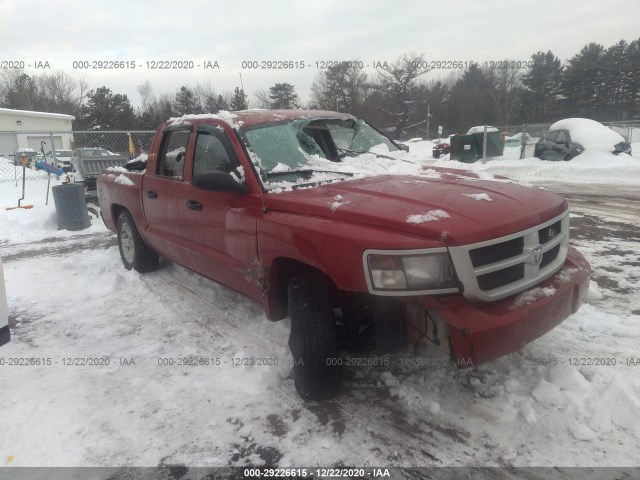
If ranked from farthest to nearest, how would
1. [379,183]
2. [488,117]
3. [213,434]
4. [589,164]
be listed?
[488,117]
[589,164]
[379,183]
[213,434]

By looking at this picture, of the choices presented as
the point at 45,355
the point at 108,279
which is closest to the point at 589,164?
the point at 108,279

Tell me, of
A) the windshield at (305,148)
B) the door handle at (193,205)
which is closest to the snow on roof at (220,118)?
the windshield at (305,148)

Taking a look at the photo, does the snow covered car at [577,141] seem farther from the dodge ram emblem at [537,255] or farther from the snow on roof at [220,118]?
the dodge ram emblem at [537,255]

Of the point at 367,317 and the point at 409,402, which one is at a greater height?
the point at 367,317

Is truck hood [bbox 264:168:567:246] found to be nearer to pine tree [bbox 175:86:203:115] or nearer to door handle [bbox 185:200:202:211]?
door handle [bbox 185:200:202:211]

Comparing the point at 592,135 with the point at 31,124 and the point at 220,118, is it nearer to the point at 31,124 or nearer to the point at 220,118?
the point at 220,118

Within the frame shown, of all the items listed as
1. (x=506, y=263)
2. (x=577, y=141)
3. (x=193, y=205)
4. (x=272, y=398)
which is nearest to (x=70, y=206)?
(x=193, y=205)

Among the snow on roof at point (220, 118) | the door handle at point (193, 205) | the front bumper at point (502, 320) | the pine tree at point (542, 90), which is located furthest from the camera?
the pine tree at point (542, 90)

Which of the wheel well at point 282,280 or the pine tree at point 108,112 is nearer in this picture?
the wheel well at point 282,280

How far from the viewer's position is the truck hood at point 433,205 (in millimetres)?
2371

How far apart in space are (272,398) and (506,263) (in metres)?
1.69

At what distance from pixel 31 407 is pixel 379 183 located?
2.78 m

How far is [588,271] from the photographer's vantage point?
301cm

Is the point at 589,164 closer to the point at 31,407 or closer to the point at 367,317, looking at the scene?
the point at 367,317
